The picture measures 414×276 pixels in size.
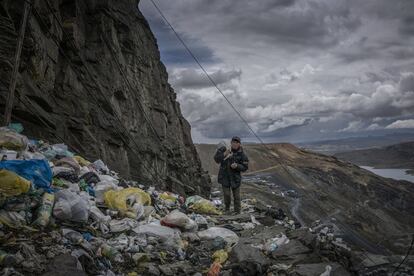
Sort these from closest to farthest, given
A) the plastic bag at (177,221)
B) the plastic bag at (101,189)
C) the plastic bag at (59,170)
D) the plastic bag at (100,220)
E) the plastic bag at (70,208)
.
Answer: the plastic bag at (70,208), the plastic bag at (100,220), the plastic bag at (177,221), the plastic bag at (59,170), the plastic bag at (101,189)

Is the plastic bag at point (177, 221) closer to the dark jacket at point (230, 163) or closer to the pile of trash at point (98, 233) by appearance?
the pile of trash at point (98, 233)

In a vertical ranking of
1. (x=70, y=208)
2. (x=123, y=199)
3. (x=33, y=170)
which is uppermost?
(x=33, y=170)

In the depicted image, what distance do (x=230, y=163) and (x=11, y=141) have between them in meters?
4.60

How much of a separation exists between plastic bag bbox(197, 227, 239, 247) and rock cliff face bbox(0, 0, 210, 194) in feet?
18.6

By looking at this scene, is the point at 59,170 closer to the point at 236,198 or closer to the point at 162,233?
the point at 162,233

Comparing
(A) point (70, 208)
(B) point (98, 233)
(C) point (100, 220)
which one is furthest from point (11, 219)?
(C) point (100, 220)

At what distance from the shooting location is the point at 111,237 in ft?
17.9

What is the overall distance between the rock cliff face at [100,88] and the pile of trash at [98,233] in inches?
167

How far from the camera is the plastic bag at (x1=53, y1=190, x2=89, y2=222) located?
4965 millimetres

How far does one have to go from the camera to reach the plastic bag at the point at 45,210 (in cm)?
464

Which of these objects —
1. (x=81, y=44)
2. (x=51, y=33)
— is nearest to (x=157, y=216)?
(x=51, y=33)

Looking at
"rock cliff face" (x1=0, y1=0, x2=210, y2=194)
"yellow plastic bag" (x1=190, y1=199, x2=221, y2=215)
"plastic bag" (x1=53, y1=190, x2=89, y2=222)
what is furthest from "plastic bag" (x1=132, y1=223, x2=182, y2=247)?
"rock cliff face" (x1=0, y1=0, x2=210, y2=194)

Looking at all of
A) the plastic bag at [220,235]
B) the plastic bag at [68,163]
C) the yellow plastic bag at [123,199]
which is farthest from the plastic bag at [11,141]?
the plastic bag at [220,235]

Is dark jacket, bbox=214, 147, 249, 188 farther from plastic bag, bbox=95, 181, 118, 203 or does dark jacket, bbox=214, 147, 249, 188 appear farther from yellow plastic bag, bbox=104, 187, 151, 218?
plastic bag, bbox=95, 181, 118, 203
